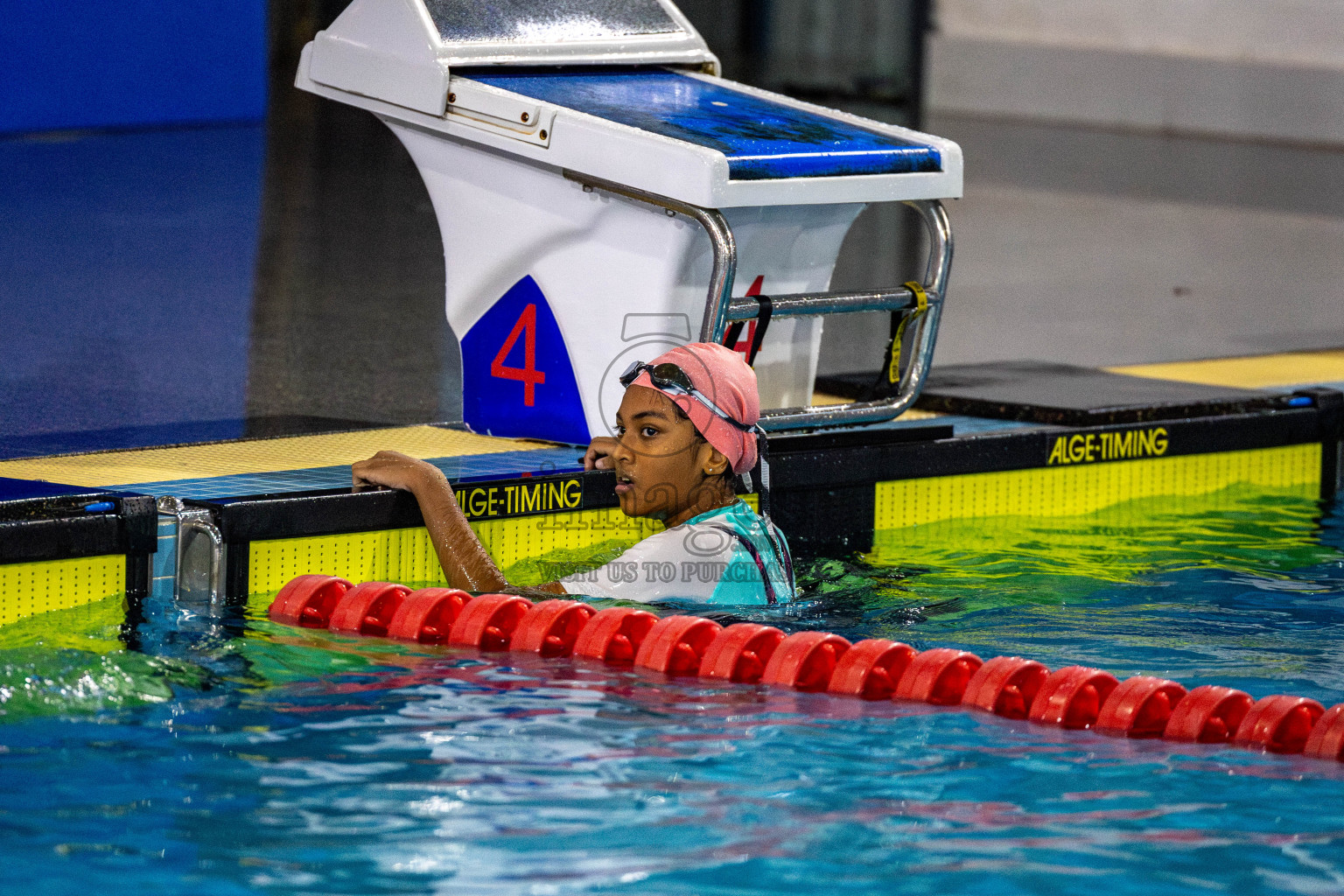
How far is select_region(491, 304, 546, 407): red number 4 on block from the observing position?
5.88 meters

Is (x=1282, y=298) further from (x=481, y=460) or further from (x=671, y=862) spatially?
(x=671, y=862)

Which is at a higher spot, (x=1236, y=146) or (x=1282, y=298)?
(x=1236, y=146)

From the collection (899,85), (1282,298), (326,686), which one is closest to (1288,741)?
(326,686)

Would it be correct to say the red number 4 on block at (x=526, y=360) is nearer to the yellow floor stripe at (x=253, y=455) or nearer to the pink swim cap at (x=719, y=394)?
the yellow floor stripe at (x=253, y=455)

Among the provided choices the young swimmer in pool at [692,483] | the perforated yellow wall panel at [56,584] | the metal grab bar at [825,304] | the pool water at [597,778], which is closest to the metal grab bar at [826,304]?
the metal grab bar at [825,304]

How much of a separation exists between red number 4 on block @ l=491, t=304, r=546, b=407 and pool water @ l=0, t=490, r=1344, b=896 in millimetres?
1306

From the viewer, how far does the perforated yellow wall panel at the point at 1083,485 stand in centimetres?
626

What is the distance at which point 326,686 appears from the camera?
14.0ft

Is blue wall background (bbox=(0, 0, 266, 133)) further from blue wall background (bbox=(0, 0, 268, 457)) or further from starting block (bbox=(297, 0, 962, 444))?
starting block (bbox=(297, 0, 962, 444))

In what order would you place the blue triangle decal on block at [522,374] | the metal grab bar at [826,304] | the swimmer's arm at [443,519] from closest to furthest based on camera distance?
the swimmer's arm at [443,519], the metal grab bar at [826,304], the blue triangle decal on block at [522,374]

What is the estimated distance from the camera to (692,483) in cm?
456

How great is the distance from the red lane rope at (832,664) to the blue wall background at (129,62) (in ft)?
31.9

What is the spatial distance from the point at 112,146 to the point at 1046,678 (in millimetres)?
10561

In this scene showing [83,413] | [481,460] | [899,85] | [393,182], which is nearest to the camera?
[481,460]
